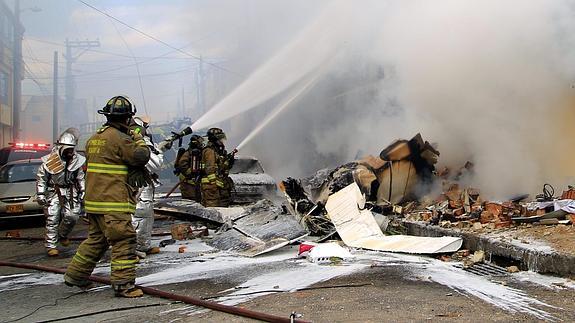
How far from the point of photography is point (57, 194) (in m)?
6.58

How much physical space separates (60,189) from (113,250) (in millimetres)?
2723

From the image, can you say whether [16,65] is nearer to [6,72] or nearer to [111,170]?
[6,72]

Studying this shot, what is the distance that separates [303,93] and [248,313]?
955 centimetres

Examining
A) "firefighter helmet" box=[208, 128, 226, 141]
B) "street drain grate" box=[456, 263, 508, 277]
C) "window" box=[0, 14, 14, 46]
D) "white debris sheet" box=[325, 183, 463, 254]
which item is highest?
"window" box=[0, 14, 14, 46]

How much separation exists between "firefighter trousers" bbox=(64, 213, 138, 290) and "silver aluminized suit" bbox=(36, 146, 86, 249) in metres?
2.41

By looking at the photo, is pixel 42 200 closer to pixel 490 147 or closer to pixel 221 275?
pixel 221 275

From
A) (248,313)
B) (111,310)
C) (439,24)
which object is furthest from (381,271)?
(439,24)

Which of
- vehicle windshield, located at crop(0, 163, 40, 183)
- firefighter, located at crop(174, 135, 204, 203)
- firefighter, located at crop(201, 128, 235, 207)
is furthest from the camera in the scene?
vehicle windshield, located at crop(0, 163, 40, 183)

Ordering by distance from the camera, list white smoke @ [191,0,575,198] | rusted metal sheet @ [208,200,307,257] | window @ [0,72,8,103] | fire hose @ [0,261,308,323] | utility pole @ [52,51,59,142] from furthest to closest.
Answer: utility pole @ [52,51,59,142] < window @ [0,72,8,103] < white smoke @ [191,0,575,198] < rusted metal sheet @ [208,200,307,257] < fire hose @ [0,261,308,323]

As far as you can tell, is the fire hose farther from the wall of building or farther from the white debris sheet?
the wall of building

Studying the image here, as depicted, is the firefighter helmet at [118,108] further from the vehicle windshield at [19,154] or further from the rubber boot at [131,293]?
the vehicle windshield at [19,154]

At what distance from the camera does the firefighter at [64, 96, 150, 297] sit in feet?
13.8

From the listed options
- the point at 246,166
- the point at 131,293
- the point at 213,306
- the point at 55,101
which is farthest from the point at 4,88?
the point at 213,306

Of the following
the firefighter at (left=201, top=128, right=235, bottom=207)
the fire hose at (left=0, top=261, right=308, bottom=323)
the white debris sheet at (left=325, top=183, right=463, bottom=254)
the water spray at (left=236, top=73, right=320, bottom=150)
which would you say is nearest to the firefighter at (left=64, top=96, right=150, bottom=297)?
the fire hose at (left=0, top=261, right=308, bottom=323)
